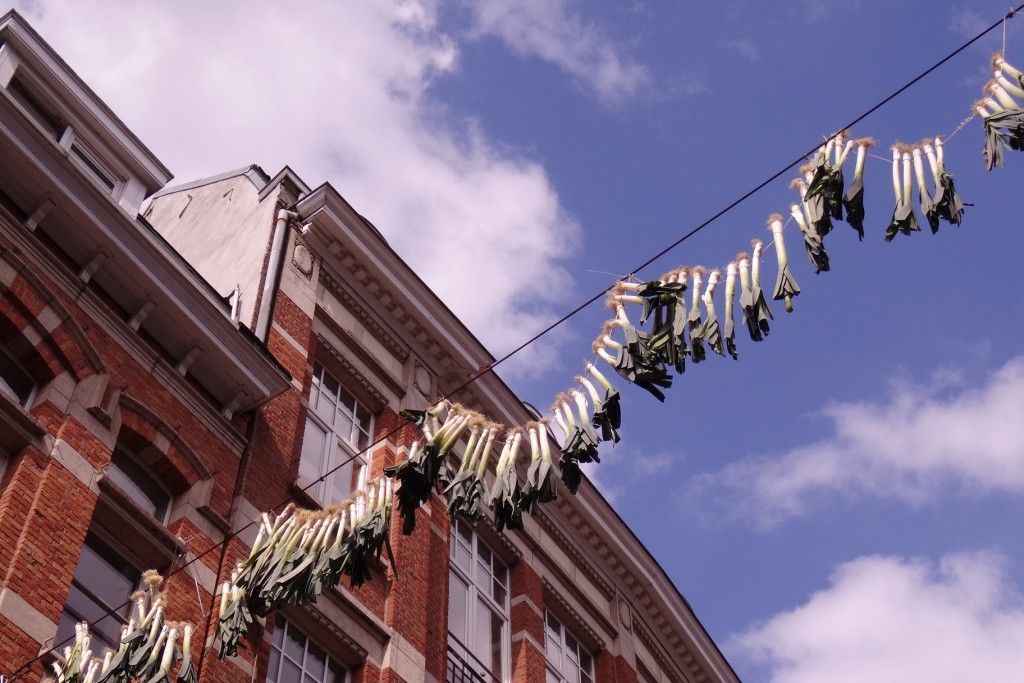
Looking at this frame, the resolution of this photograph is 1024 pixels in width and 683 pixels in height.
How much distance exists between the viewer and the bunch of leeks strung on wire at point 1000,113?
1095 cm

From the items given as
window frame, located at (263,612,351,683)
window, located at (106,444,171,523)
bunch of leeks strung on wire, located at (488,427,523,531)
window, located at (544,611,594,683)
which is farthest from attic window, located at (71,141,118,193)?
window, located at (544,611,594,683)

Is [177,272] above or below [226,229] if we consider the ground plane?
below

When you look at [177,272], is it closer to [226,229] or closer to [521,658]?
[226,229]

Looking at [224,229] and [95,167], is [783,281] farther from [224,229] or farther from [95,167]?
[224,229]

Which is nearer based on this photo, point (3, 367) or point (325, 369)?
point (3, 367)

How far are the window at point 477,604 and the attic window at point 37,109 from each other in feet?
28.1

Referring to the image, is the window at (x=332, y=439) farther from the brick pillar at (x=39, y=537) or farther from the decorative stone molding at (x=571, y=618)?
the decorative stone molding at (x=571, y=618)

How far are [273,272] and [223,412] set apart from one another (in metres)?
3.39

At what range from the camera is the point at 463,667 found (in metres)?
20.3

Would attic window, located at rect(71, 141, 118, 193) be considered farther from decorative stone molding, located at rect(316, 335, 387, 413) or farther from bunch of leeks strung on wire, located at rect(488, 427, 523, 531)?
bunch of leeks strung on wire, located at rect(488, 427, 523, 531)

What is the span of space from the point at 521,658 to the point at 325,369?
5.40 metres

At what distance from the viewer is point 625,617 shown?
2611cm

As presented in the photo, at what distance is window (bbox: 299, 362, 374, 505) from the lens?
19672 millimetres

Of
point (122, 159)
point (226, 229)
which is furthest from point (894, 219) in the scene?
point (226, 229)
